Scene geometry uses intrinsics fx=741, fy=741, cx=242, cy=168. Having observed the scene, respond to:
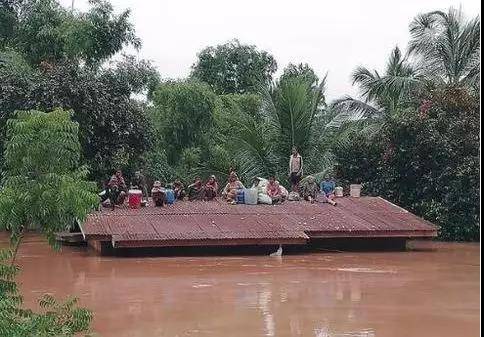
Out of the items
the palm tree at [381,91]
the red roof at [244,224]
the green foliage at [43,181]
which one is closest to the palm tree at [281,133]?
the palm tree at [381,91]

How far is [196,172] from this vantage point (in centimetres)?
2192

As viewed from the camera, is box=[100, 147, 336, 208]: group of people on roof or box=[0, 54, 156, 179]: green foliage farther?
box=[0, 54, 156, 179]: green foliage

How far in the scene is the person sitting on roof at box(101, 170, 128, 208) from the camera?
632 inches

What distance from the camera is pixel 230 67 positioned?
103ft

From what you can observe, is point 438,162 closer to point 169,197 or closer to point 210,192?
point 210,192

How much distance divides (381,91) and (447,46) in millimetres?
2797

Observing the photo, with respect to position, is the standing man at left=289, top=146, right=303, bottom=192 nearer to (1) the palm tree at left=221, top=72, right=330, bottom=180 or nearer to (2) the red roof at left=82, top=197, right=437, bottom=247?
(2) the red roof at left=82, top=197, right=437, bottom=247

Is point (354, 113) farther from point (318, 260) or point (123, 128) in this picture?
point (318, 260)

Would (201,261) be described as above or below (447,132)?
below

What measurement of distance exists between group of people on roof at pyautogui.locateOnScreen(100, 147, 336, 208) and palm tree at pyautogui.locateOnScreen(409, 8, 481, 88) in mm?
5756

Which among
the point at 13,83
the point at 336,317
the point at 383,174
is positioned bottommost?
the point at 336,317

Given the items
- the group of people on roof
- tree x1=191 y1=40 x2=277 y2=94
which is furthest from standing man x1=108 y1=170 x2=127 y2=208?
tree x1=191 y1=40 x2=277 y2=94

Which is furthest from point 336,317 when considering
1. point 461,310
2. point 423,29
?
point 423,29

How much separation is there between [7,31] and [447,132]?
13.8 meters
